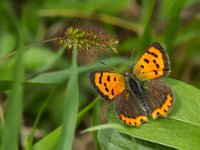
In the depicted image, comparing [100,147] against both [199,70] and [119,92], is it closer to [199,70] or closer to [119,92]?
[119,92]

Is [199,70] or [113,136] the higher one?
[199,70]

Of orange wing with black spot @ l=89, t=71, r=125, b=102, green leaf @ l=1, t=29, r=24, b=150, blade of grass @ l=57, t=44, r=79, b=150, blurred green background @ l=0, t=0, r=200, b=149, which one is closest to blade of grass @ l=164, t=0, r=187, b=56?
blurred green background @ l=0, t=0, r=200, b=149

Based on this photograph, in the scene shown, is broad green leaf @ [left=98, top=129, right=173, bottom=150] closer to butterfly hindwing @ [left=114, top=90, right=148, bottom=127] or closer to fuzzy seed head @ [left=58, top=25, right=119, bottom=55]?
butterfly hindwing @ [left=114, top=90, right=148, bottom=127]

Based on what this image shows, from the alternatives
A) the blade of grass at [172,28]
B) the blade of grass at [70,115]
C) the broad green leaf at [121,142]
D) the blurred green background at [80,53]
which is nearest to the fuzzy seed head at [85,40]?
the blade of grass at [70,115]

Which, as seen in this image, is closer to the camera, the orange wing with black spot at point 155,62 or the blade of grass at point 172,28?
the orange wing with black spot at point 155,62

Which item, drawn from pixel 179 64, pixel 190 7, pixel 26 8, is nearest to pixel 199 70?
pixel 179 64

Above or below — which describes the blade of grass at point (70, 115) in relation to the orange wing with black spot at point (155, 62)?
below

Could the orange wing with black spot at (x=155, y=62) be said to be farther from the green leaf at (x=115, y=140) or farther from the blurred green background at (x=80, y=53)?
the blurred green background at (x=80, y=53)
